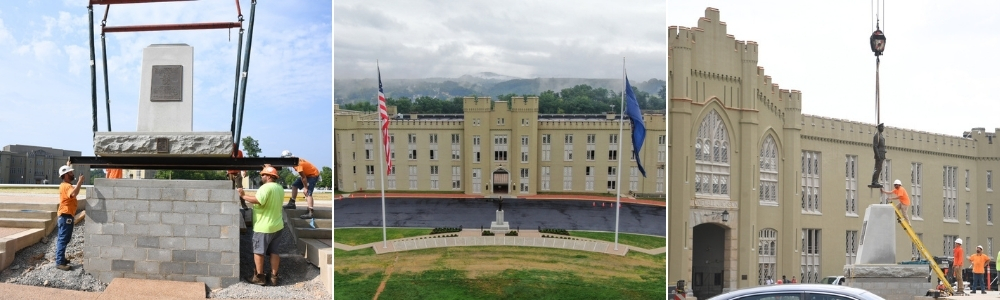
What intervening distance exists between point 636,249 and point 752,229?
3582mm

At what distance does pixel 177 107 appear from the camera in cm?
1522

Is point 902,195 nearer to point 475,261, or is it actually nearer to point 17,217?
point 475,261

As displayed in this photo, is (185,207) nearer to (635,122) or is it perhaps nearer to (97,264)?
(97,264)

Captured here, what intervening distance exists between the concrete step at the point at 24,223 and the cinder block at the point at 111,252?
1897mm

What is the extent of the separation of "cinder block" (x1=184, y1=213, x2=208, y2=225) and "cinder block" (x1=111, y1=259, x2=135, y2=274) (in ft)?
3.06

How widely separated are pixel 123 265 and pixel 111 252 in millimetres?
228

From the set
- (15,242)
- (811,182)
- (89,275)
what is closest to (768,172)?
(811,182)

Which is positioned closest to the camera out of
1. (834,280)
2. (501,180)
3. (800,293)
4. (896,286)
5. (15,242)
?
(800,293)

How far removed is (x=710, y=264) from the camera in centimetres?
2219

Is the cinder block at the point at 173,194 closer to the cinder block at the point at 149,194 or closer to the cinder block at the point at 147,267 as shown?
the cinder block at the point at 149,194

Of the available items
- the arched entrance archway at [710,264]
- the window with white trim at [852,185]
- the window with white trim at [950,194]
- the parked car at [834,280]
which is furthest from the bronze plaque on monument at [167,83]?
the window with white trim at [950,194]

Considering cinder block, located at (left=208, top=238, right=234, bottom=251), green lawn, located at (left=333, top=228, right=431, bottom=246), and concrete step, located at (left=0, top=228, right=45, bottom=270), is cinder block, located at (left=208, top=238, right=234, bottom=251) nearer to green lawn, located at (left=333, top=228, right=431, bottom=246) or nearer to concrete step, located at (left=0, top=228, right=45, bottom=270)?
concrete step, located at (left=0, top=228, right=45, bottom=270)

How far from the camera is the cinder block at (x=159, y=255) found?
1473cm

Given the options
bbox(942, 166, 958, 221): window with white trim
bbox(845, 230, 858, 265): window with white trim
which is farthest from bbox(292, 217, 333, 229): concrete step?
bbox(942, 166, 958, 221): window with white trim
